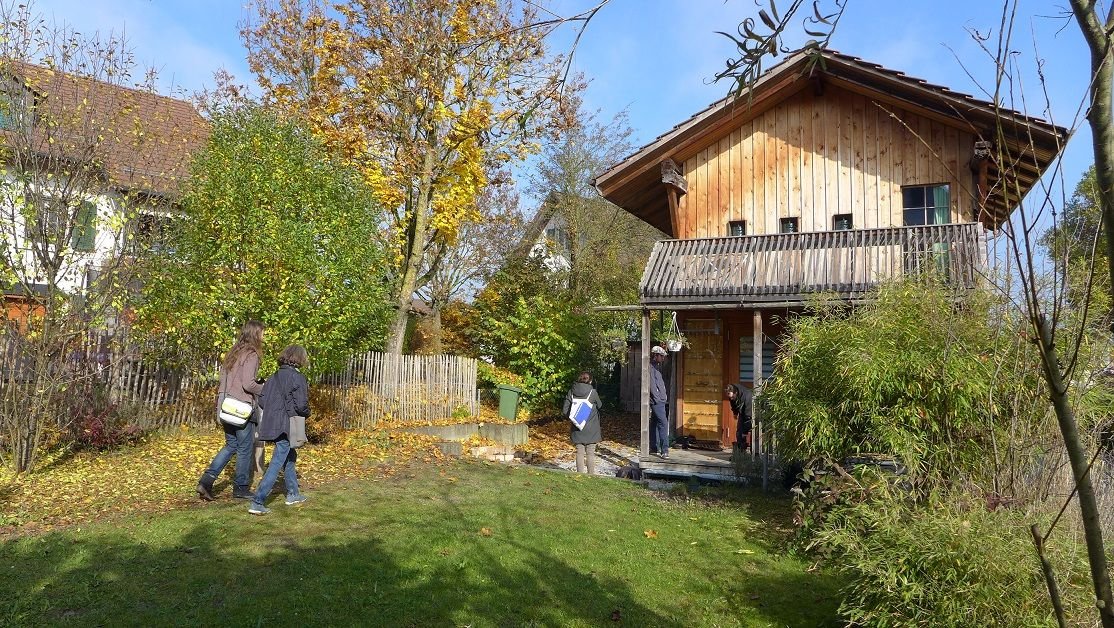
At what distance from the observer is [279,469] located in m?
7.63

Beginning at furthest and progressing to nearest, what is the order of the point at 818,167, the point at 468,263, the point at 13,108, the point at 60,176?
the point at 468,263 → the point at 818,167 → the point at 60,176 → the point at 13,108

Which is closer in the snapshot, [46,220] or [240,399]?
[240,399]

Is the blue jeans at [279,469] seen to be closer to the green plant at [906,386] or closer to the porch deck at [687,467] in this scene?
the green plant at [906,386]

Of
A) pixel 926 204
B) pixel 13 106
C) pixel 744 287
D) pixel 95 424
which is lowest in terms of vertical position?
pixel 95 424

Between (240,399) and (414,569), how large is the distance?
10.9 feet

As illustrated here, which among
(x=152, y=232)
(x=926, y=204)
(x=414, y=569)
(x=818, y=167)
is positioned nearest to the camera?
(x=414, y=569)

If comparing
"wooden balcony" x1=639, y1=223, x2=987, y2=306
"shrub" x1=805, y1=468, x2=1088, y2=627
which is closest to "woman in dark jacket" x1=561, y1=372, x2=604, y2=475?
"wooden balcony" x1=639, y1=223, x2=987, y2=306

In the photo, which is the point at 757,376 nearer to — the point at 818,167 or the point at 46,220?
the point at 818,167

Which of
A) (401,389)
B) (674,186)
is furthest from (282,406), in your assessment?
(674,186)

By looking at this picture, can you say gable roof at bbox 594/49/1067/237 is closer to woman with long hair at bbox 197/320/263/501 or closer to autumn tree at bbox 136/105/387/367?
autumn tree at bbox 136/105/387/367

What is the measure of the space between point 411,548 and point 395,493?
2.86 meters

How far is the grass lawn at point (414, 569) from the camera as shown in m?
4.96

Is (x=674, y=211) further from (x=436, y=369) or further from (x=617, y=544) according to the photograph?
(x=617, y=544)

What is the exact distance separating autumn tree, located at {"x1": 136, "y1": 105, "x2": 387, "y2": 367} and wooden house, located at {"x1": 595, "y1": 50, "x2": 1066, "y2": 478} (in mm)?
5271
